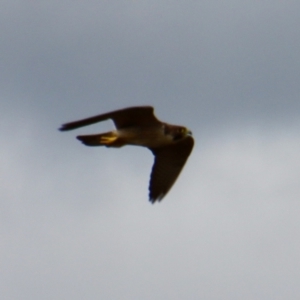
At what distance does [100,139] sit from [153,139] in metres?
1.28

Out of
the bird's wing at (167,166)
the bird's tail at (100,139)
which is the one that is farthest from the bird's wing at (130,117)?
the bird's wing at (167,166)

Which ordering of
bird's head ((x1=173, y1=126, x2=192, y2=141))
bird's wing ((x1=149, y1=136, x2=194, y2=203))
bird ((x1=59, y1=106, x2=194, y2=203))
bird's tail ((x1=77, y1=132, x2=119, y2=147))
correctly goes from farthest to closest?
bird's wing ((x1=149, y1=136, x2=194, y2=203)) → bird's head ((x1=173, y1=126, x2=192, y2=141)) → bird's tail ((x1=77, y1=132, x2=119, y2=147)) → bird ((x1=59, y1=106, x2=194, y2=203))

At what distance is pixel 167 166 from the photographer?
20906mm

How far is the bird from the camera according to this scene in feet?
61.1

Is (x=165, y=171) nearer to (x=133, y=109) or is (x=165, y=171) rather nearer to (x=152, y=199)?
(x=152, y=199)

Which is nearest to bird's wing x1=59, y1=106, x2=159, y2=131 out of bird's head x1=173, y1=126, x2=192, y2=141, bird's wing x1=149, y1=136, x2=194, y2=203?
A: bird's head x1=173, y1=126, x2=192, y2=141

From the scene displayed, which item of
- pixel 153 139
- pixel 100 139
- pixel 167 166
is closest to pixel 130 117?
pixel 100 139

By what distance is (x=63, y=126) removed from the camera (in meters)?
17.3

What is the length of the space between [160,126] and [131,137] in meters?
0.57

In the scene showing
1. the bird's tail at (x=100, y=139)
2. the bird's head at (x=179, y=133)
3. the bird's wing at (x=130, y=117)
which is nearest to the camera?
the bird's wing at (x=130, y=117)

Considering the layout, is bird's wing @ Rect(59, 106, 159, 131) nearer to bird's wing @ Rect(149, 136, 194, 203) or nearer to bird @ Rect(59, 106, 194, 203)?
bird @ Rect(59, 106, 194, 203)

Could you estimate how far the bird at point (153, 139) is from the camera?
18625mm

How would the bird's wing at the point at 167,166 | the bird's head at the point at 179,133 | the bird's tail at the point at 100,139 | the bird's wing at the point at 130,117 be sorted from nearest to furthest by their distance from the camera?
the bird's wing at the point at 130,117, the bird's tail at the point at 100,139, the bird's head at the point at 179,133, the bird's wing at the point at 167,166

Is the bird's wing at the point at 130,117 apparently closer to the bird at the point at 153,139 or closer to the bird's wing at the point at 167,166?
the bird at the point at 153,139
